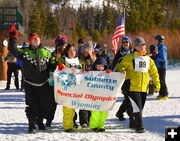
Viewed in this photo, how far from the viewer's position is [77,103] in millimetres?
4902

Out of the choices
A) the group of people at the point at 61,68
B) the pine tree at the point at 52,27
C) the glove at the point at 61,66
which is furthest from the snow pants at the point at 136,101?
the pine tree at the point at 52,27

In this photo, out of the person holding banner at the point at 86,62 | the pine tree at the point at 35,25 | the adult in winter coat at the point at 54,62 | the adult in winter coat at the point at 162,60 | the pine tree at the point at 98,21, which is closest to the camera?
the adult in winter coat at the point at 54,62

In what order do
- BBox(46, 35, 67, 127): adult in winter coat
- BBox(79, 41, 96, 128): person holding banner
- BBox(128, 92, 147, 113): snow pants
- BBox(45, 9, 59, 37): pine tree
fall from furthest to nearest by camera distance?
1. BBox(45, 9, 59, 37): pine tree
2. BBox(79, 41, 96, 128): person holding banner
3. BBox(46, 35, 67, 127): adult in winter coat
4. BBox(128, 92, 147, 113): snow pants

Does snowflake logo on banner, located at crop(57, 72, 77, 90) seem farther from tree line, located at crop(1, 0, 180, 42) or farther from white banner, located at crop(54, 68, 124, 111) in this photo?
tree line, located at crop(1, 0, 180, 42)

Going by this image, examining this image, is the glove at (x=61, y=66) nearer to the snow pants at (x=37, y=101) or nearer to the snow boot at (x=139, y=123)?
the snow pants at (x=37, y=101)

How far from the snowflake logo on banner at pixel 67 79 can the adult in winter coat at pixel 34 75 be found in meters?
0.29

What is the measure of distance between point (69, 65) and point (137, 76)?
49.5 inches

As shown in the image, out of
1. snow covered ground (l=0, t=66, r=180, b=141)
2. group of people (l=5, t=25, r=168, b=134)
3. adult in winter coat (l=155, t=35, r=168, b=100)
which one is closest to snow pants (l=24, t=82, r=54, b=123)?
group of people (l=5, t=25, r=168, b=134)

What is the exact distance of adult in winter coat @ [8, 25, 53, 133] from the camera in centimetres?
486

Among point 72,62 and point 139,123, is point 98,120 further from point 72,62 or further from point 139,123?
point 72,62

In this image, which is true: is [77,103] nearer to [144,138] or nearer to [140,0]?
[144,138]

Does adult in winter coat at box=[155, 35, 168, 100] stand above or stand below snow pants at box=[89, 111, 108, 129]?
above

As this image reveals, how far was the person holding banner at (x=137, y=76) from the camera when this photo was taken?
486 centimetres

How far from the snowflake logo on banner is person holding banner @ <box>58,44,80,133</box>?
136 millimetres
